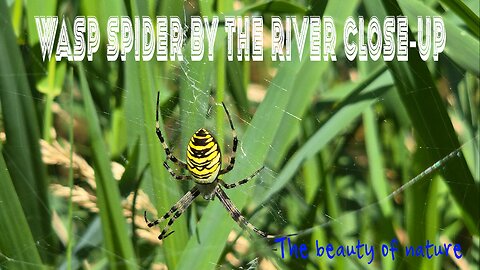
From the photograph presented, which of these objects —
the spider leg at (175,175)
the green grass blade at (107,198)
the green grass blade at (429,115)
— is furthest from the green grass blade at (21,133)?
the green grass blade at (429,115)

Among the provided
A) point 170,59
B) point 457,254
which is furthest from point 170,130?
point 457,254

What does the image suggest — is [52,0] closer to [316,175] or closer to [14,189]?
[14,189]

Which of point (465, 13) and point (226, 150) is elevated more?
point (465, 13)

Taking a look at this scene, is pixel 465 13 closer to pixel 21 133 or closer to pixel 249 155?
pixel 249 155

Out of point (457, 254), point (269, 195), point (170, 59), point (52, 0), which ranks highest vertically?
point (52, 0)

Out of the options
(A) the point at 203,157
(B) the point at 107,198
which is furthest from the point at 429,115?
(B) the point at 107,198

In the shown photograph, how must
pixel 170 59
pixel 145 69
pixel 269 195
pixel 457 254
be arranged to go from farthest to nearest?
pixel 457 254 → pixel 170 59 → pixel 269 195 → pixel 145 69
